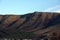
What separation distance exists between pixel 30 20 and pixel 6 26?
13517 mm

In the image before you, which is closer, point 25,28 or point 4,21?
point 25,28

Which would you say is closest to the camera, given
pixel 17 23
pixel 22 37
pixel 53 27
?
pixel 22 37

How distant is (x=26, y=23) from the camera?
120688 mm

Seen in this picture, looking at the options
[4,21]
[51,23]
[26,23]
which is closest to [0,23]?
[4,21]

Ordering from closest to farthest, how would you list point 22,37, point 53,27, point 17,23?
point 22,37 < point 53,27 < point 17,23

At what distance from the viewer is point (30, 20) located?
4825 inches

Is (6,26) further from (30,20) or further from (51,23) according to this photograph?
(51,23)

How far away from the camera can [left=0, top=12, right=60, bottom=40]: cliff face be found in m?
112

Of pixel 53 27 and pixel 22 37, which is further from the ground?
pixel 22 37

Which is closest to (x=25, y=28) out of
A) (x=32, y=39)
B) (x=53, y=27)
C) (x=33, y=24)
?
(x=33, y=24)

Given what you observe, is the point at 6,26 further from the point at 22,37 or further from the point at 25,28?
the point at 22,37

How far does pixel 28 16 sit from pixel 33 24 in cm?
1111

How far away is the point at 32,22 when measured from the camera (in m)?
120

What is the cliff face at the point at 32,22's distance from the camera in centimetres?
11207
